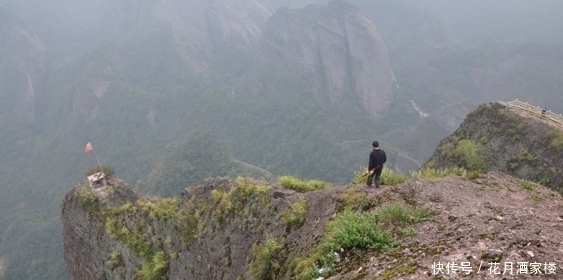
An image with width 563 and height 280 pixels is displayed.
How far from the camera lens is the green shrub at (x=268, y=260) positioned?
481 inches

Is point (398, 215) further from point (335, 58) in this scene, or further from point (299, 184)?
point (335, 58)

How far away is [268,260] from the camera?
1248cm

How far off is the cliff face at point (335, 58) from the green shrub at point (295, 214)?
145 metres

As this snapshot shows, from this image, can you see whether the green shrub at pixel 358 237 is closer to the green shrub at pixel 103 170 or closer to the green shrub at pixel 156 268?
the green shrub at pixel 156 268

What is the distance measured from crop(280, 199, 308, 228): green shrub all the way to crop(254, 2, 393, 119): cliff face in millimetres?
145091

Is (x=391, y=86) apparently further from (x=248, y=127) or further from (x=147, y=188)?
(x=147, y=188)

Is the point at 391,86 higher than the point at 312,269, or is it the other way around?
the point at 312,269

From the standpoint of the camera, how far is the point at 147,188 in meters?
91.1

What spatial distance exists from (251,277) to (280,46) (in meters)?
174

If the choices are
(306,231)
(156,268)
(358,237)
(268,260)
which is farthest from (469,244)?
(156,268)

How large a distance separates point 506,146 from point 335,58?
5868 inches

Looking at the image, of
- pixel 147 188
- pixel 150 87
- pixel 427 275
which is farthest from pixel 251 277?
pixel 150 87

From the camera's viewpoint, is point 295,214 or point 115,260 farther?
point 115,260

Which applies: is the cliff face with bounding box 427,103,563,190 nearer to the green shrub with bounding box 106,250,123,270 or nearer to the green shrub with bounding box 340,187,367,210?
the green shrub with bounding box 340,187,367,210
